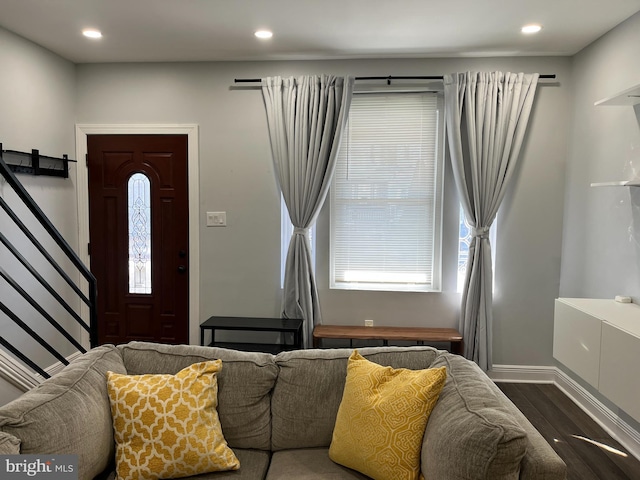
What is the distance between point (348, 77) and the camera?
3.71 metres

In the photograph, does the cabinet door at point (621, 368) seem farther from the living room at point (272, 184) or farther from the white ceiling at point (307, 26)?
the white ceiling at point (307, 26)

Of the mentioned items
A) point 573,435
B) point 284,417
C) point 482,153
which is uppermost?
point 482,153

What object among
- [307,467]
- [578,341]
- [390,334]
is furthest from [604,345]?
[307,467]

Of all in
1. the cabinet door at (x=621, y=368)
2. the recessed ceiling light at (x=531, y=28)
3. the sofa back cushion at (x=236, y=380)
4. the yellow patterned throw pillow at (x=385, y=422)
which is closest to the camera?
the yellow patterned throw pillow at (x=385, y=422)

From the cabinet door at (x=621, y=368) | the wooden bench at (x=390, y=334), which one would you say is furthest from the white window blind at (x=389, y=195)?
the cabinet door at (x=621, y=368)

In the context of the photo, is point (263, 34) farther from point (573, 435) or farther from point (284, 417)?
point (573, 435)

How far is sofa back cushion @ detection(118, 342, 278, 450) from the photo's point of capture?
77.2 inches

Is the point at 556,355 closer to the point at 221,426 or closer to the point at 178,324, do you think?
the point at 221,426

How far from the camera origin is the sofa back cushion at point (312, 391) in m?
1.97

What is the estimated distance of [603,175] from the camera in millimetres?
3188

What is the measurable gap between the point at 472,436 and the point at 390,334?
2.21m

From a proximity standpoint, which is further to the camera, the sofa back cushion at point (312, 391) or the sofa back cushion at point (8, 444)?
the sofa back cushion at point (312, 391)

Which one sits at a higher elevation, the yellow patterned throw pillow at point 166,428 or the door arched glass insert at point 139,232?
the door arched glass insert at point 139,232

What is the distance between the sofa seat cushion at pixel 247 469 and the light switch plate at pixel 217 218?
7.61 feet
